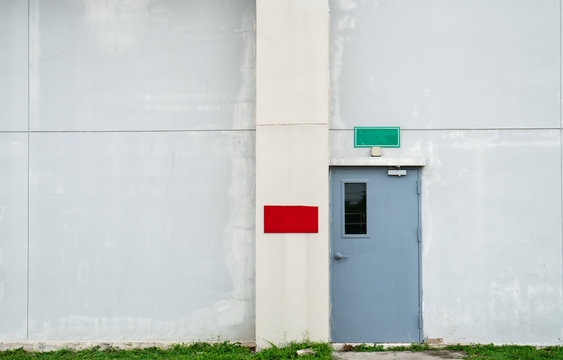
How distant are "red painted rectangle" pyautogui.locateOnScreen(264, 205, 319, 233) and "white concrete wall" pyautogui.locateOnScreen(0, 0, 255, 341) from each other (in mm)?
557

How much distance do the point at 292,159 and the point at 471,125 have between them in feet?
7.56

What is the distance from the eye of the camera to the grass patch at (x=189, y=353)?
197 inches

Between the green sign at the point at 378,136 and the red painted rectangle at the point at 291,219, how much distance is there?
113 cm

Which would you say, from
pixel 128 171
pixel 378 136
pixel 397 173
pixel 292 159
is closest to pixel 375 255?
pixel 397 173

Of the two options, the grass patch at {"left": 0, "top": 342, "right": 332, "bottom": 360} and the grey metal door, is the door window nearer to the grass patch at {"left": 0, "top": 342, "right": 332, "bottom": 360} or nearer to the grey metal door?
the grey metal door

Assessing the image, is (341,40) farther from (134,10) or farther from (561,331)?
(561,331)

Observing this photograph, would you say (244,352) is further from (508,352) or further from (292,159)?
(508,352)

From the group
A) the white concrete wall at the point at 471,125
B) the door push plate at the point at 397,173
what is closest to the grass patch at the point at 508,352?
the white concrete wall at the point at 471,125

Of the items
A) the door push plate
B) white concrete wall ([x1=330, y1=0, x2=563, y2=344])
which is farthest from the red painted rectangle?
the door push plate

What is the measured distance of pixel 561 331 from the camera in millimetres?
5500

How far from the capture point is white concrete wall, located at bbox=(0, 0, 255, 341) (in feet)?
18.6

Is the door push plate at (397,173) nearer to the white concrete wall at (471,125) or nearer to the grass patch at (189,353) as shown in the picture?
the white concrete wall at (471,125)

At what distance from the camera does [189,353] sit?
534 centimetres

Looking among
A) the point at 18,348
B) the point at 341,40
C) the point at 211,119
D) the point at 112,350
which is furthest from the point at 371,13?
the point at 18,348
